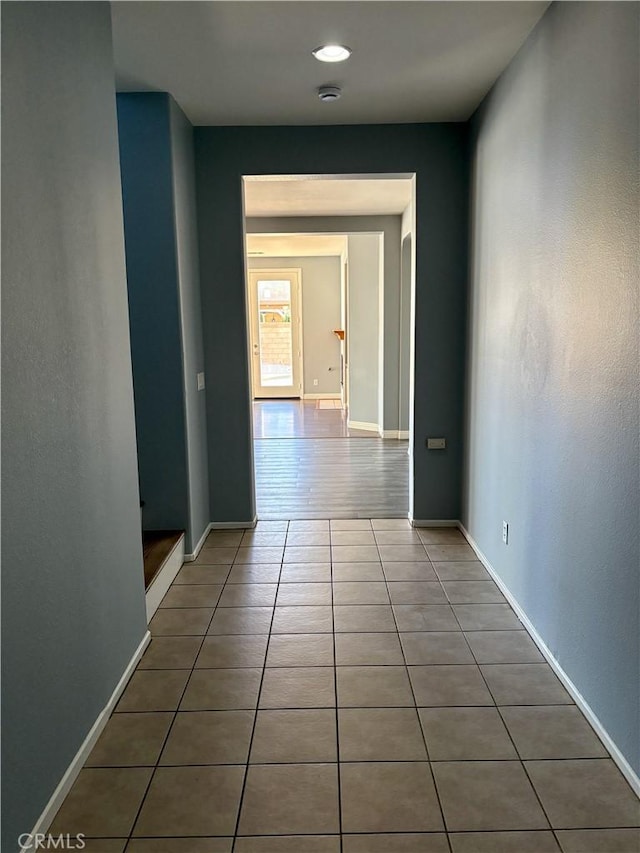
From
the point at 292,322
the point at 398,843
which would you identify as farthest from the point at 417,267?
the point at 292,322

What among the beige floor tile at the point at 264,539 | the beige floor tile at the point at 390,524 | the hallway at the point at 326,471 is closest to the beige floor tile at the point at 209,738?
the beige floor tile at the point at 264,539

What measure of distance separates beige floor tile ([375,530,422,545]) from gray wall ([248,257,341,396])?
7669mm

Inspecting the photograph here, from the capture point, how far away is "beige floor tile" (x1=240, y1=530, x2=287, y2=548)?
392 centimetres

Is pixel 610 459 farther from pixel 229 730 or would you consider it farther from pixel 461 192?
pixel 461 192

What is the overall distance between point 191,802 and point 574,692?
1374mm

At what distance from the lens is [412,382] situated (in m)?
4.11

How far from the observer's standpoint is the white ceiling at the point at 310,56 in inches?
95.1

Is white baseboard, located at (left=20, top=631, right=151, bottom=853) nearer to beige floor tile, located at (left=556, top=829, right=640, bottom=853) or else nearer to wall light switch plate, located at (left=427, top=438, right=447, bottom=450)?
beige floor tile, located at (left=556, top=829, right=640, bottom=853)

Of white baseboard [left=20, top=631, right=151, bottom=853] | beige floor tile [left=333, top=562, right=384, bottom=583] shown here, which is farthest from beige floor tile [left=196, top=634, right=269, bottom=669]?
beige floor tile [left=333, top=562, right=384, bottom=583]

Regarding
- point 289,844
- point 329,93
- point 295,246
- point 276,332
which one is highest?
point 295,246

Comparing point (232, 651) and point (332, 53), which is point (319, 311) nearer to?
point (332, 53)

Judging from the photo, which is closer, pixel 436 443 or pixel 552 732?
pixel 552 732

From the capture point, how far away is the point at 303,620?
9.51 ft

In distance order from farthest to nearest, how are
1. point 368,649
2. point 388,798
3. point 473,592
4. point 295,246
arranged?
1. point 295,246
2. point 473,592
3. point 368,649
4. point 388,798
